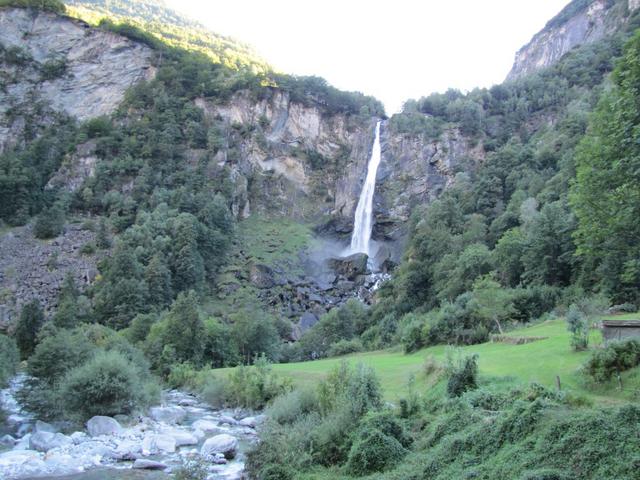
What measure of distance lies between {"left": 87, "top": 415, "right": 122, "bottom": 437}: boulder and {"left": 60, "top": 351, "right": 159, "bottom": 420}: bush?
1542 millimetres

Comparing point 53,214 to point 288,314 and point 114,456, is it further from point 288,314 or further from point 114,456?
point 114,456

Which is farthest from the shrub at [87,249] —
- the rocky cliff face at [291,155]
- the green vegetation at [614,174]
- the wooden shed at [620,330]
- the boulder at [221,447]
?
the wooden shed at [620,330]

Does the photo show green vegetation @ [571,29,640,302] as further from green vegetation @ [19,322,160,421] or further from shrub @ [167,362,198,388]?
shrub @ [167,362,198,388]

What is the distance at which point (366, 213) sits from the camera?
3880 inches

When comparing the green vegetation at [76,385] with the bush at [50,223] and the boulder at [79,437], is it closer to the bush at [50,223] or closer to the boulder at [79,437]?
the boulder at [79,437]

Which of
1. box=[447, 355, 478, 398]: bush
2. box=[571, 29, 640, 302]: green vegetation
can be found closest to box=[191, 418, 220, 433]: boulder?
box=[447, 355, 478, 398]: bush

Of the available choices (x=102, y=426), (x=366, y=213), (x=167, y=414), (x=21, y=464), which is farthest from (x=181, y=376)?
(x=366, y=213)

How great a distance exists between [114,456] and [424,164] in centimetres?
8975

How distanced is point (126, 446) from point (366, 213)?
265 feet

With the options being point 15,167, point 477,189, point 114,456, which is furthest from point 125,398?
point 15,167

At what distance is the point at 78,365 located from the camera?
29406 millimetres

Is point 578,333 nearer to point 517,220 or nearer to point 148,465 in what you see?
point 148,465

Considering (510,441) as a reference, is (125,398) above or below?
below

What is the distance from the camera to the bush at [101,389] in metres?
A: 25.8
